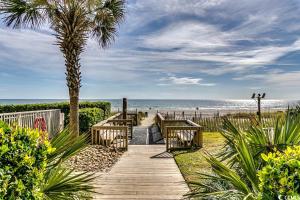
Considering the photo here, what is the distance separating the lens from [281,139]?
3.45 m

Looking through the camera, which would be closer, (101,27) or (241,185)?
(241,185)

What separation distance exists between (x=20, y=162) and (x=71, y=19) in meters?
8.50

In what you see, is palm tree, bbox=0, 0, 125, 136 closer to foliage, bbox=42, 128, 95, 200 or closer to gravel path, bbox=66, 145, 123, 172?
gravel path, bbox=66, 145, 123, 172

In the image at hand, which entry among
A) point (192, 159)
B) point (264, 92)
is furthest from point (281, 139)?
point (264, 92)

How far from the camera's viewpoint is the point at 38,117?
1216 centimetres

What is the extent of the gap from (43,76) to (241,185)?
2340 inches

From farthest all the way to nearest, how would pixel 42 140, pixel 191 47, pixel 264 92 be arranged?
pixel 191 47 < pixel 264 92 < pixel 42 140

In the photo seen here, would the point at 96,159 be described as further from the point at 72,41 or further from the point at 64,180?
the point at 64,180

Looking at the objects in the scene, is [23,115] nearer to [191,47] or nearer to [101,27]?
[101,27]

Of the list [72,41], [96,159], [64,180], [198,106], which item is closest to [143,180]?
[96,159]

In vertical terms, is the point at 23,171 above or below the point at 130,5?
below

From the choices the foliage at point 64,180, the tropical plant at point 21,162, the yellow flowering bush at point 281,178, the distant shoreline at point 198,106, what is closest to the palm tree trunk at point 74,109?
the foliage at point 64,180

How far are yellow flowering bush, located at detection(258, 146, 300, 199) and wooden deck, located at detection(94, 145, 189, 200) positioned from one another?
226 centimetres

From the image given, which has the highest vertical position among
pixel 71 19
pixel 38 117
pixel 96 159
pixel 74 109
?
pixel 71 19
